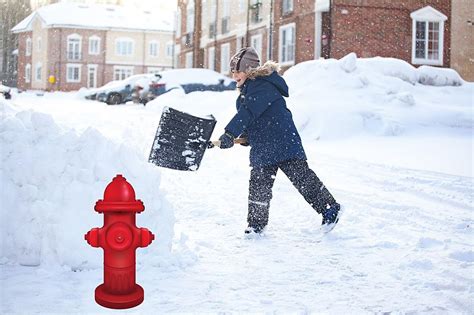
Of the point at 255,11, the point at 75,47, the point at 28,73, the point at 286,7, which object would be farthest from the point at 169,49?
the point at 286,7

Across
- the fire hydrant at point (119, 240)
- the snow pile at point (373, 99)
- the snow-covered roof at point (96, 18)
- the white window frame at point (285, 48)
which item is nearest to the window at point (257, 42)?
the white window frame at point (285, 48)

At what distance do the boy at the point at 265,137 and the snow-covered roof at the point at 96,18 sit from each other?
4755 centimetres

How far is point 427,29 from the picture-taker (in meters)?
21.2

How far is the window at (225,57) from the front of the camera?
29.7 meters

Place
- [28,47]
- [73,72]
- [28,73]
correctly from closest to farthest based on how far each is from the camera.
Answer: [73,72] < [28,47] < [28,73]

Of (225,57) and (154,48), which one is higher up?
(154,48)

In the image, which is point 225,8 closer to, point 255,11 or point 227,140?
point 255,11

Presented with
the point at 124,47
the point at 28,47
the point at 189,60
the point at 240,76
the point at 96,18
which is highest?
the point at 96,18

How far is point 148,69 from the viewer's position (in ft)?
169

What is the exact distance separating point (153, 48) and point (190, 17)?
16.7 m

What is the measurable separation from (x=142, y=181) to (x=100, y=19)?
163ft

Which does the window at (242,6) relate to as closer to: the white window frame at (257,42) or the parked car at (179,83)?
the white window frame at (257,42)

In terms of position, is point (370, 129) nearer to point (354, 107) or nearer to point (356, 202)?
point (354, 107)

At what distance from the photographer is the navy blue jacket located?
169 inches
